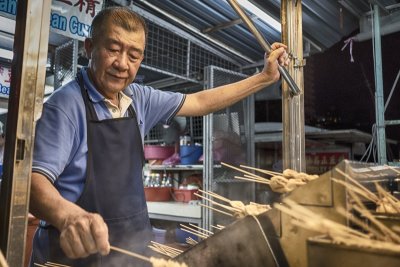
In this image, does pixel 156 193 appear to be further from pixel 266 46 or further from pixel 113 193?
pixel 266 46

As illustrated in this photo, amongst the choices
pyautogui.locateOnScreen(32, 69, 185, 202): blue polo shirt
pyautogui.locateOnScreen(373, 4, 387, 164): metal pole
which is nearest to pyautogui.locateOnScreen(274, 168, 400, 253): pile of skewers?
pyautogui.locateOnScreen(32, 69, 185, 202): blue polo shirt

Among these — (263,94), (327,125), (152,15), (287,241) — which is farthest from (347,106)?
(287,241)

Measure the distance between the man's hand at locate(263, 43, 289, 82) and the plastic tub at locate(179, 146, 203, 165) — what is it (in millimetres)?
3349

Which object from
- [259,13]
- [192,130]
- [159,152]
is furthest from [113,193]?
[192,130]

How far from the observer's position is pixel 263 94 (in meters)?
6.11

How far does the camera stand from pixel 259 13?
13.6ft

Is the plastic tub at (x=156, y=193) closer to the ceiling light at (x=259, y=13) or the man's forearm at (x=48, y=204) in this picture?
the ceiling light at (x=259, y=13)

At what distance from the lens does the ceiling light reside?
3898mm

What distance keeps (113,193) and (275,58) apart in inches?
51.7

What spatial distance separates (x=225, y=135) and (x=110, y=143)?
3437 millimetres

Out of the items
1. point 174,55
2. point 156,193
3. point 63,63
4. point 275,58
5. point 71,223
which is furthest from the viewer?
point 156,193

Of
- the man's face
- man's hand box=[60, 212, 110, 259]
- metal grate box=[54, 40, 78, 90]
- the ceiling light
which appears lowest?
man's hand box=[60, 212, 110, 259]

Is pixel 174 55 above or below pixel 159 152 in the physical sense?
above

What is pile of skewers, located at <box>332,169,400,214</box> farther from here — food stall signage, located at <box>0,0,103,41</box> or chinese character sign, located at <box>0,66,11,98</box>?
chinese character sign, located at <box>0,66,11,98</box>
